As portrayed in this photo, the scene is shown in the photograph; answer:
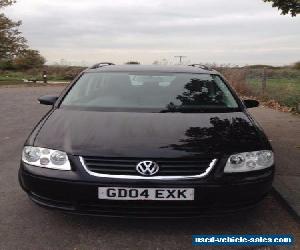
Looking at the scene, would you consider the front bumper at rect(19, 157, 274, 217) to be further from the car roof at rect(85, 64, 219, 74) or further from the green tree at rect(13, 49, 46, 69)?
the green tree at rect(13, 49, 46, 69)

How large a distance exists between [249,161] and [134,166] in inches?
37.3

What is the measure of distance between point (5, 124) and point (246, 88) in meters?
12.3

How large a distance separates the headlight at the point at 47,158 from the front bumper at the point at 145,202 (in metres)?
0.05

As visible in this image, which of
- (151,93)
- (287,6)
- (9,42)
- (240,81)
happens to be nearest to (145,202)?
(151,93)

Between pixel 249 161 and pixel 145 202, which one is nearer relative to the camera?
pixel 145 202

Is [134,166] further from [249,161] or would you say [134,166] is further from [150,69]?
[150,69]

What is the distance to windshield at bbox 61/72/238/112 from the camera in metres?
4.95

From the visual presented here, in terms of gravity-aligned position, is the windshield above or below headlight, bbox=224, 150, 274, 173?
above

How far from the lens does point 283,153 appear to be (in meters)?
7.20

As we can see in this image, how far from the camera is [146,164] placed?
12.4 feet

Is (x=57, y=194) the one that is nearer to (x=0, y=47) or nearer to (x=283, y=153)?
(x=283, y=153)

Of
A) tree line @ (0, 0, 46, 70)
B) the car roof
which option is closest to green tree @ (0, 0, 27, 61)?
tree line @ (0, 0, 46, 70)

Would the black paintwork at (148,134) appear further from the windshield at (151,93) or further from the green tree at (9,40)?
the green tree at (9,40)

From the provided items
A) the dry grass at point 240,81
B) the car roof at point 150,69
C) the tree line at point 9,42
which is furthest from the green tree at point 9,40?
the car roof at point 150,69
